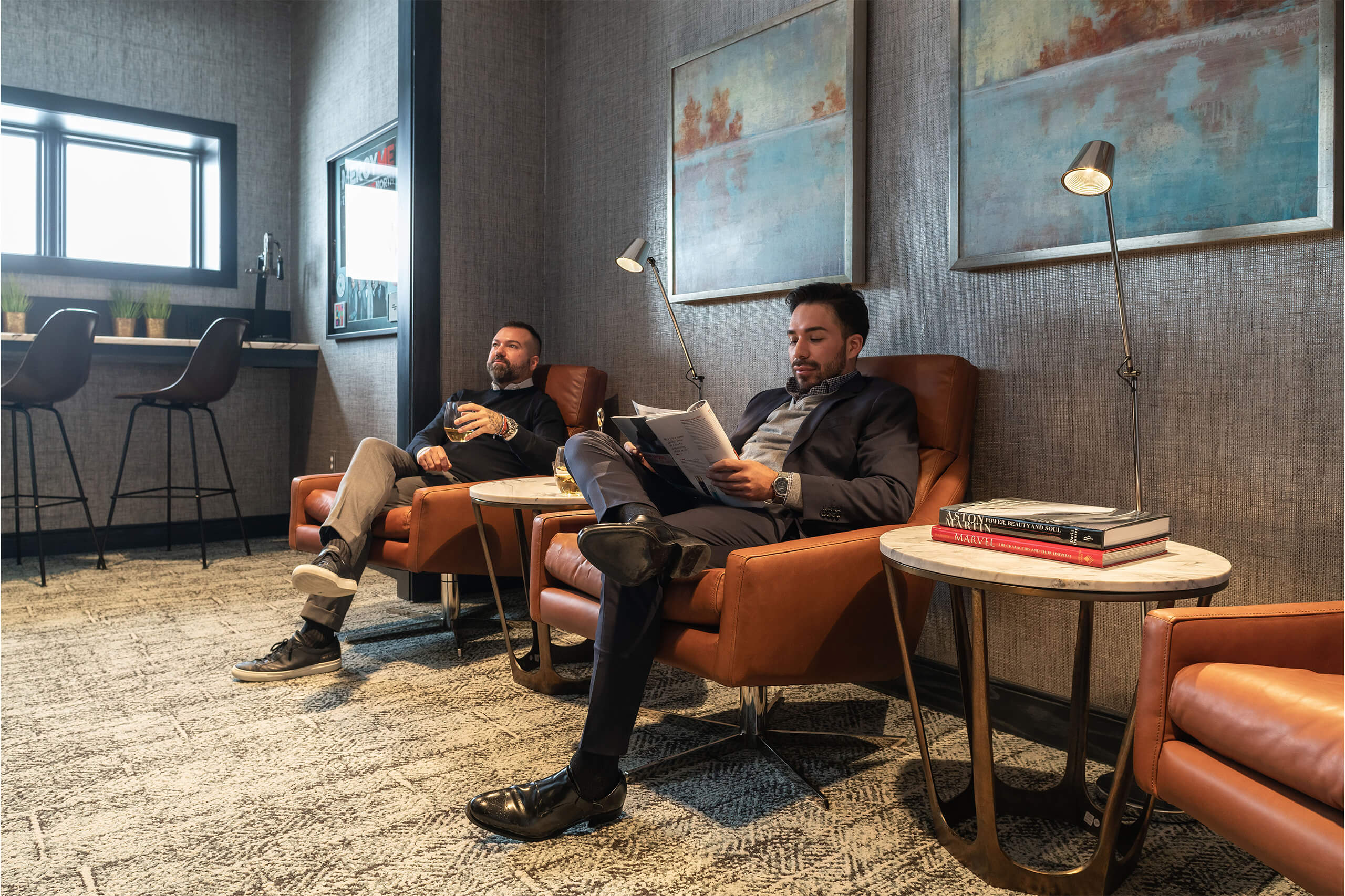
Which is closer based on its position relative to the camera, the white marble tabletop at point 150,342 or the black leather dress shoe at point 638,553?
the black leather dress shoe at point 638,553

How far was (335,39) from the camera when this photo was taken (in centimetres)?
454

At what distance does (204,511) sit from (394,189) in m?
2.15

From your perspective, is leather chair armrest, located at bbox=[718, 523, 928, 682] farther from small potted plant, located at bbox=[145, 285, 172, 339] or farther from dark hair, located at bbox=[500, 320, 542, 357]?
small potted plant, located at bbox=[145, 285, 172, 339]

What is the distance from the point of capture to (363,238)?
435 cm

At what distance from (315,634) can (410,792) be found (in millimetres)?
951

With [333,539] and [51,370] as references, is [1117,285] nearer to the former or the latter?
[333,539]

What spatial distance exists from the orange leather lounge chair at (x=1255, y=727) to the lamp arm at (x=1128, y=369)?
55cm

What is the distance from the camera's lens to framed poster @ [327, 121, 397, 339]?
4.08 m

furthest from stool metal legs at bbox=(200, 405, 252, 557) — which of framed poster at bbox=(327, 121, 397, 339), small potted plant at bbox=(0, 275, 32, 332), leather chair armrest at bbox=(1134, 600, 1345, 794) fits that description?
leather chair armrest at bbox=(1134, 600, 1345, 794)

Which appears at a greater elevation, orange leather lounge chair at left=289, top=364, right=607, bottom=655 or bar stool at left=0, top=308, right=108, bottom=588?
bar stool at left=0, top=308, right=108, bottom=588

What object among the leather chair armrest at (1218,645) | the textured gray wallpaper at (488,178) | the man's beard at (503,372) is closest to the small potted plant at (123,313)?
the textured gray wallpaper at (488,178)

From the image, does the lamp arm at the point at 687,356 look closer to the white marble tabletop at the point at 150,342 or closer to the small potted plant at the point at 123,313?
the white marble tabletop at the point at 150,342

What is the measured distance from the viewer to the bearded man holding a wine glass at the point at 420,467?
2.50m

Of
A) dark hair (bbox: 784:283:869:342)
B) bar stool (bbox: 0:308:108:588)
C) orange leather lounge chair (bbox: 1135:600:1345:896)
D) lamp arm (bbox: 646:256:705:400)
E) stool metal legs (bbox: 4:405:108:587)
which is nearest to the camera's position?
orange leather lounge chair (bbox: 1135:600:1345:896)
